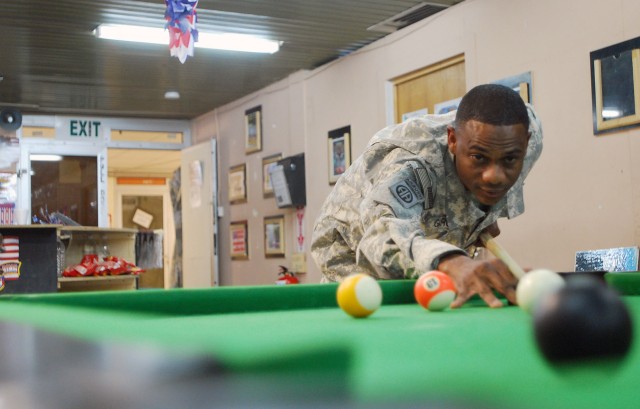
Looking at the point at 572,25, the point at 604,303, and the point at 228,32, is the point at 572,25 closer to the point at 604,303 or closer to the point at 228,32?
the point at 228,32

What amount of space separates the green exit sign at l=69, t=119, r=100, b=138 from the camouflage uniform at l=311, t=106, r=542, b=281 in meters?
7.78

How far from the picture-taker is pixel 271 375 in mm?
706

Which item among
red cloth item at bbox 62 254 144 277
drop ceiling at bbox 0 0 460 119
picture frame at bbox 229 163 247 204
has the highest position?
drop ceiling at bbox 0 0 460 119

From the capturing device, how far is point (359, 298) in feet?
5.28

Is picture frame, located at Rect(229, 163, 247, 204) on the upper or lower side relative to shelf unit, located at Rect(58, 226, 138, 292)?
upper

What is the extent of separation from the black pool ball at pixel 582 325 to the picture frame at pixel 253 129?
898cm

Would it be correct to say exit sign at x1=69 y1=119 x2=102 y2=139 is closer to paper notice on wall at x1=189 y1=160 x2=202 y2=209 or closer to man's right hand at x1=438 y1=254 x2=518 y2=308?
paper notice on wall at x1=189 y1=160 x2=202 y2=209

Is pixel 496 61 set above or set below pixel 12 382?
above

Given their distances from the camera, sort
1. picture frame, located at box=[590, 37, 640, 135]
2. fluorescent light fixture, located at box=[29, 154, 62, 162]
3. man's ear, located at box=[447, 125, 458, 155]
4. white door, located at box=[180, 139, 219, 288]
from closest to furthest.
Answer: man's ear, located at box=[447, 125, 458, 155], picture frame, located at box=[590, 37, 640, 135], white door, located at box=[180, 139, 219, 288], fluorescent light fixture, located at box=[29, 154, 62, 162]

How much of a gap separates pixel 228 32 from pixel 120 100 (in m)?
3.09

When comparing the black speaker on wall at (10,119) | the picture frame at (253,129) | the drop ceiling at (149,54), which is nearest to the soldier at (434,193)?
the drop ceiling at (149,54)

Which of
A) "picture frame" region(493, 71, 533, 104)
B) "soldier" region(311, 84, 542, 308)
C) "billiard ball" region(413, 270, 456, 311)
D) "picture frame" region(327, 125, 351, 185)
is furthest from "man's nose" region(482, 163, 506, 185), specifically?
"picture frame" region(327, 125, 351, 185)

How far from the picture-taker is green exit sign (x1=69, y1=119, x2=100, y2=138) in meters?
10.5

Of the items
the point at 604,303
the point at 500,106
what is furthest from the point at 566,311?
the point at 500,106
